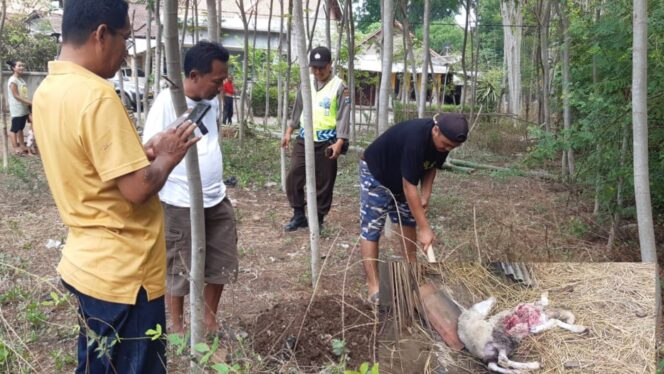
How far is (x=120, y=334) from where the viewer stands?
2.09 metres

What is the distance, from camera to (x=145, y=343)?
83.7 inches

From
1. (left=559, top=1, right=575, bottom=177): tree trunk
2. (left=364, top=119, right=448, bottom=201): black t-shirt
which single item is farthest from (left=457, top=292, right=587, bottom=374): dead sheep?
(left=559, top=1, right=575, bottom=177): tree trunk

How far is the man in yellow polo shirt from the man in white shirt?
0.90 meters

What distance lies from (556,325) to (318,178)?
3.19 m

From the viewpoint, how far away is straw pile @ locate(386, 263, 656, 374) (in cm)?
266

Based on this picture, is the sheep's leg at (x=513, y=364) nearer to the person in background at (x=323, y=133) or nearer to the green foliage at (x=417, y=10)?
the person in background at (x=323, y=133)

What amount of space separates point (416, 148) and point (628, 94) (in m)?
2.40

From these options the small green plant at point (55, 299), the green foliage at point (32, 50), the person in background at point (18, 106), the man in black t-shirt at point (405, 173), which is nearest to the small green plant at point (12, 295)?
the small green plant at point (55, 299)

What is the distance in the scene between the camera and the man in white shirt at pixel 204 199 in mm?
3055

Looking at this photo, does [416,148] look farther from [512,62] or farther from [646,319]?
[512,62]

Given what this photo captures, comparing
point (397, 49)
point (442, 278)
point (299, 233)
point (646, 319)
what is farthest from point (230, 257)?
point (397, 49)

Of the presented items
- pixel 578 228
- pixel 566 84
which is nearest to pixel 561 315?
pixel 578 228

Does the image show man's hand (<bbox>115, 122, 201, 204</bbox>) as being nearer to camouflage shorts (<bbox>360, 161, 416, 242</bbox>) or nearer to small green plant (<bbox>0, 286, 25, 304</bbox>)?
camouflage shorts (<bbox>360, 161, 416, 242</bbox>)

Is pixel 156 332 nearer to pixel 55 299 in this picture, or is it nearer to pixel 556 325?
pixel 55 299
